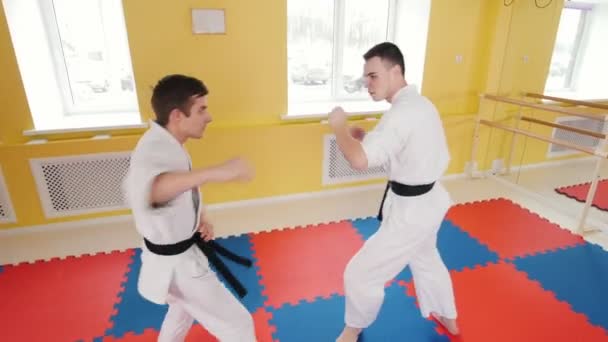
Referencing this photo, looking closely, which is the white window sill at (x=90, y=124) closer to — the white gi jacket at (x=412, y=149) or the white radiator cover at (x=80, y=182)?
the white radiator cover at (x=80, y=182)

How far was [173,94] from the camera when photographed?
1.25 meters

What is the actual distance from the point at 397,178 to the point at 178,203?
3.20 ft

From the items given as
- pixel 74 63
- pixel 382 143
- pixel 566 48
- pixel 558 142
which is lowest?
pixel 558 142

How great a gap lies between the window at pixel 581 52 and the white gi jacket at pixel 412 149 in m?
3.17

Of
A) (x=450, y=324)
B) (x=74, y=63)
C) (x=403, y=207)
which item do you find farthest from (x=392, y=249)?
(x=74, y=63)

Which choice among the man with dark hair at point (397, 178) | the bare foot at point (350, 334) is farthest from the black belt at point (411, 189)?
the bare foot at point (350, 334)

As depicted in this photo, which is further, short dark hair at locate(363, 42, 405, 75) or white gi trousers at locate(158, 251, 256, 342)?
short dark hair at locate(363, 42, 405, 75)

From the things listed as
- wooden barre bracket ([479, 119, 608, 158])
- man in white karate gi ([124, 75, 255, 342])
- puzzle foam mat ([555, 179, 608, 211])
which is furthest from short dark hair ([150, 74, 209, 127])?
puzzle foam mat ([555, 179, 608, 211])

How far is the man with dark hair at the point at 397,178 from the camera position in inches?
60.9

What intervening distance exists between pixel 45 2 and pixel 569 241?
468cm

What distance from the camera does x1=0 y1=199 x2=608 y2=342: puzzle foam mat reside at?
80.4 inches

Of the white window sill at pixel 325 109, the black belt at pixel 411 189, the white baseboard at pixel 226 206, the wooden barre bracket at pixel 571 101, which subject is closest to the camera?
the black belt at pixel 411 189

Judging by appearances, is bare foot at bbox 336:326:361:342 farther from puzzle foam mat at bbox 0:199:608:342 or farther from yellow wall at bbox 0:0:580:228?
yellow wall at bbox 0:0:580:228

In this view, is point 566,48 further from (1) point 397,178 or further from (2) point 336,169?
(1) point 397,178
